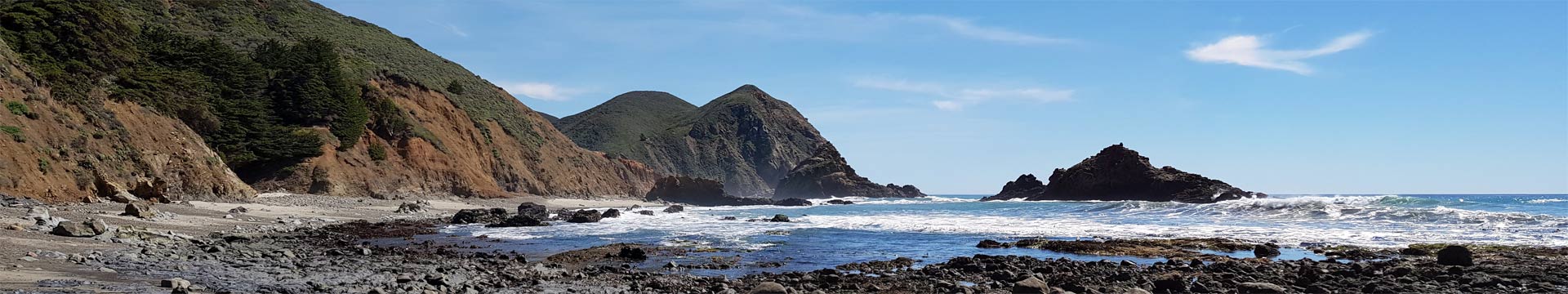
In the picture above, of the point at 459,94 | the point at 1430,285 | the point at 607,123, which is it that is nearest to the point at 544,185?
the point at 459,94

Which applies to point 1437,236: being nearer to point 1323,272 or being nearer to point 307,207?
point 1323,272

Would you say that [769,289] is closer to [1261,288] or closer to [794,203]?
[1261,288]

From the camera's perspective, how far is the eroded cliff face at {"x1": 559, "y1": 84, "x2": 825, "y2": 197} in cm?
15000

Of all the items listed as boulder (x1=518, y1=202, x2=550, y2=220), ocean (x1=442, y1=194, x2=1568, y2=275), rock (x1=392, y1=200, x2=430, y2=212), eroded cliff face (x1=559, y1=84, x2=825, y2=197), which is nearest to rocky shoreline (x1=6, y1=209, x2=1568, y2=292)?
ocean (x1=442, y1=194, x2=1568, y2=275)

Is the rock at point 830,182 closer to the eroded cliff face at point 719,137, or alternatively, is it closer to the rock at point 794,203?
the eroded cliff face at point 719,137

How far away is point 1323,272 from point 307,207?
36593 millimetres

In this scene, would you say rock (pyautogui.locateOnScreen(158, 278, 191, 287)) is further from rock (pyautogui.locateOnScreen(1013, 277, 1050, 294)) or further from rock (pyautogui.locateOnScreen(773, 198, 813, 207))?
rock (pyautogui.locateOnScreen(773, 198, 813, 207))

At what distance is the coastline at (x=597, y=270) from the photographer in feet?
39.9

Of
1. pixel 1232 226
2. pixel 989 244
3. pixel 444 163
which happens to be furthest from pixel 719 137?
pixel 989 244

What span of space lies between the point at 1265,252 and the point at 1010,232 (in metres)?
10.3

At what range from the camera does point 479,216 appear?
3759 centimetres

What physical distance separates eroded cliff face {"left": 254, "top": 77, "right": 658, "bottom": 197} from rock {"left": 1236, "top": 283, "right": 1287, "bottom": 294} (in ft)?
143

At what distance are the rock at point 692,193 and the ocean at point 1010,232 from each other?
47.3 meters

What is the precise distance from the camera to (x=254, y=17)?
6575cm
